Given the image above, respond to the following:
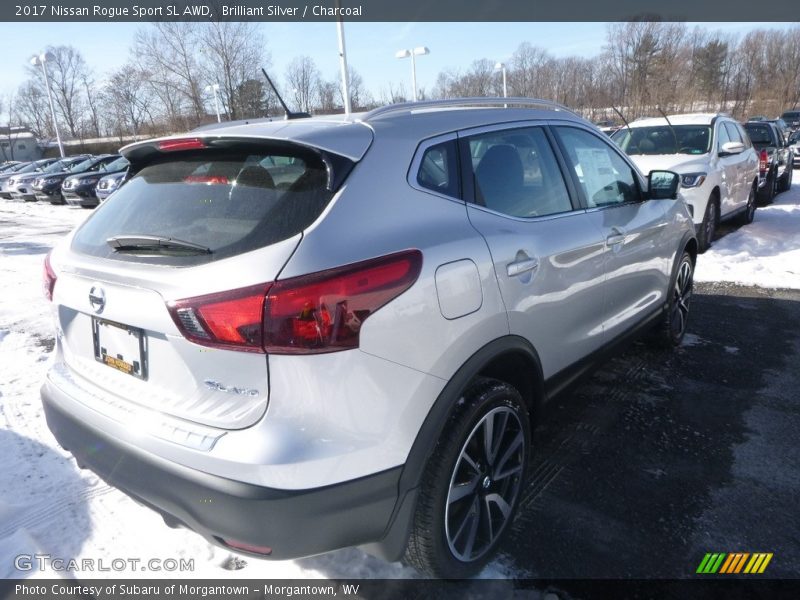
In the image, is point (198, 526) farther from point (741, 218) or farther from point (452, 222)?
point (741, 218)

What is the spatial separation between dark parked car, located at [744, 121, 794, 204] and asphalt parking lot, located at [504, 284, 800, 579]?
896 centimetres

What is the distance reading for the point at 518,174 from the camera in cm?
276

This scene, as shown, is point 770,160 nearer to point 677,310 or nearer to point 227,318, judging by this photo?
point 677,310

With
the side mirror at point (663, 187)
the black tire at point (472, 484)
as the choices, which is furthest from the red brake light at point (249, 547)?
the side mirror at point (663, 187)

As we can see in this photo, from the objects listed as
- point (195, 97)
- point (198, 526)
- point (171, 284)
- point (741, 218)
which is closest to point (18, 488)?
point (198, 526)

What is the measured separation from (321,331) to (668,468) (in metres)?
2.34

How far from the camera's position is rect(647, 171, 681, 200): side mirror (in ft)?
12.8

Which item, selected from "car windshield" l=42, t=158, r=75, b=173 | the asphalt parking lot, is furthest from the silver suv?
"car windshield" l=42, t=158, r=75, b=173

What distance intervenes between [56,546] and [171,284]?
1.58 m

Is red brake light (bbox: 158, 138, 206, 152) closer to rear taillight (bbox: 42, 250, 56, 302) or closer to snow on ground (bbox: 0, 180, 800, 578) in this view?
rear taillight (bbox: 42, 250, 56, 302)

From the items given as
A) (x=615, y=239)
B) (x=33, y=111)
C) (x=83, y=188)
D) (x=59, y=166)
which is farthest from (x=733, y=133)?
(x=33, y=111)

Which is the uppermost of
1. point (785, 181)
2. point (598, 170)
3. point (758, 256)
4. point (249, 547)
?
point (598, 170)

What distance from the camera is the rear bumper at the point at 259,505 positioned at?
173 centimetres

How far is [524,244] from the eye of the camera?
98.6 inches
